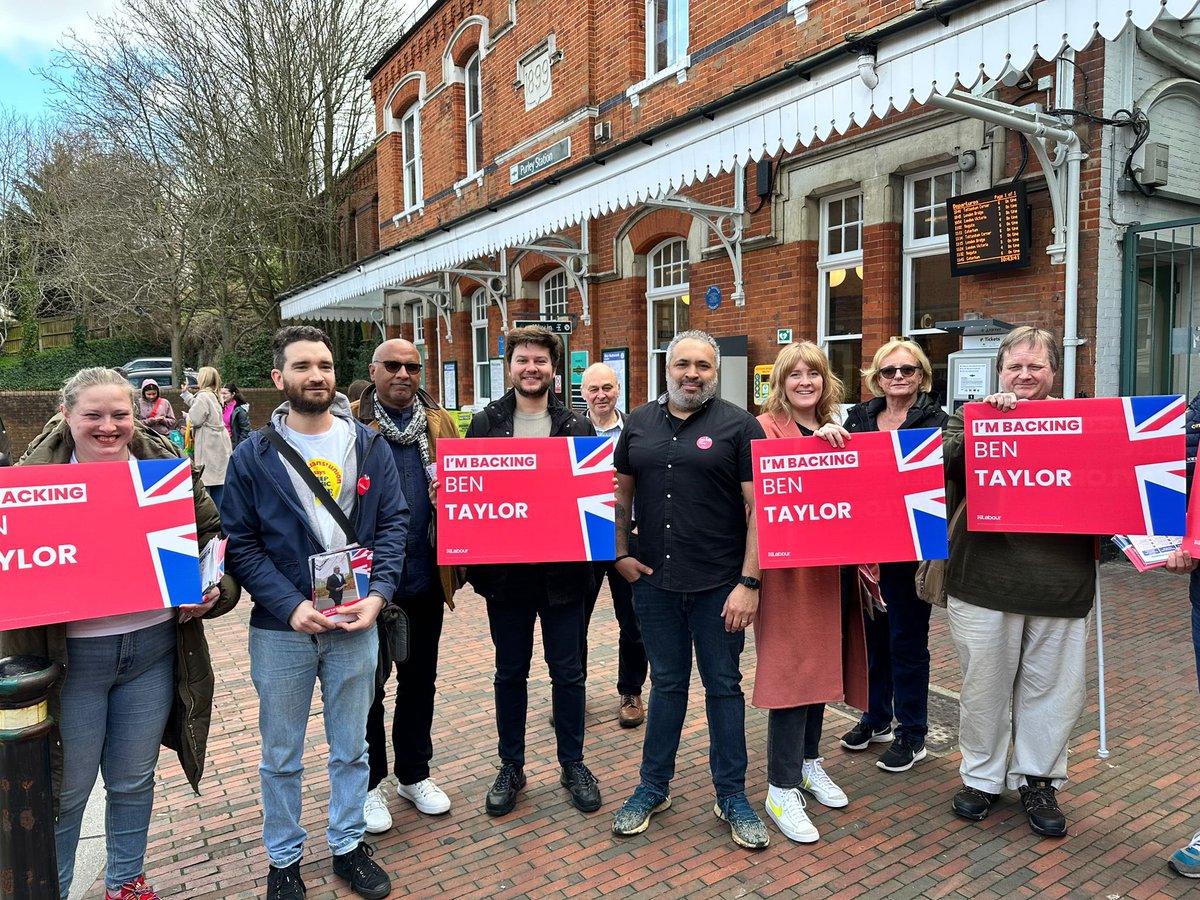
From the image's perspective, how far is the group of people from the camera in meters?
2.80

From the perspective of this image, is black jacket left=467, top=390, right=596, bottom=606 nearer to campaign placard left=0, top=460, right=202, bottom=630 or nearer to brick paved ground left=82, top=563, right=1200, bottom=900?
brick paved ground left=82, top=563, right=1200, bottom=900

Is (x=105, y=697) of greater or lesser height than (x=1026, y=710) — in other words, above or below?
above

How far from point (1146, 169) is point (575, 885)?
748 cm

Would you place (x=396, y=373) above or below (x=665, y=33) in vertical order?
below

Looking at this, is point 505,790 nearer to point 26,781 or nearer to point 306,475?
point 306,475

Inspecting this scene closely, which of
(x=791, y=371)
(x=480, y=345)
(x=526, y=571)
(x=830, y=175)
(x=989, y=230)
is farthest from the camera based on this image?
(x=480, y=345)

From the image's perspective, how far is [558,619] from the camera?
364cm

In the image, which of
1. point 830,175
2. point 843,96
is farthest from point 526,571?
point 830,175

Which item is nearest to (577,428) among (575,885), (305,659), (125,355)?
(305,659)

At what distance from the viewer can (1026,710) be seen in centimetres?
343

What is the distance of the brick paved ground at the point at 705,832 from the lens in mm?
3066

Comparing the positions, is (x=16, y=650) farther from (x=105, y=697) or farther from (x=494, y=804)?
(x=494, y=804)

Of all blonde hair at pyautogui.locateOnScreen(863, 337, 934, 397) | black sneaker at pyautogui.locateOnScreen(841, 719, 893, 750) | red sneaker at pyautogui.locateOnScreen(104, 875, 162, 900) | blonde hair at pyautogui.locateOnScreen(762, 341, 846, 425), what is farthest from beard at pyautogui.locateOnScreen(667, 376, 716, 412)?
red sneaker at pyautogui.locateOnScreen(104, 875, 162, 900)

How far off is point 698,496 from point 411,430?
51.6 inches
